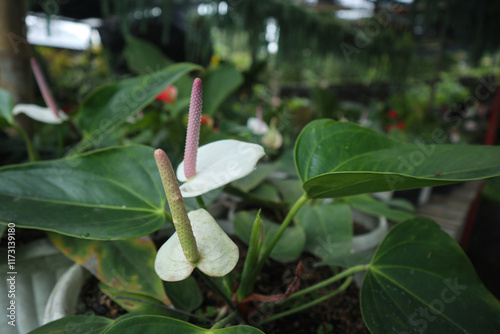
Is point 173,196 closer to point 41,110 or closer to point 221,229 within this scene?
point 221,229

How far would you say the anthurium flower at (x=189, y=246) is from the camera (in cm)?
24

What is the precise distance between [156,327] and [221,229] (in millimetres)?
89

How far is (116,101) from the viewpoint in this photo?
21.0 inches

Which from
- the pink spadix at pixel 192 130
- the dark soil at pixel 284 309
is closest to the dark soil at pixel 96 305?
the dark soil at pixel 284 309

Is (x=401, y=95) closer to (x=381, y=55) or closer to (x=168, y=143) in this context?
(x=381, y=55)

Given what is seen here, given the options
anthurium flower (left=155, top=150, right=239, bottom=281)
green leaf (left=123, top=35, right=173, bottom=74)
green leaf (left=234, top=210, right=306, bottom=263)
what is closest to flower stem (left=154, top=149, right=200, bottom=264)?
anthurium flower (left=155, top=150, right=239, bottom=281)

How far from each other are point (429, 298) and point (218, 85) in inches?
23.4

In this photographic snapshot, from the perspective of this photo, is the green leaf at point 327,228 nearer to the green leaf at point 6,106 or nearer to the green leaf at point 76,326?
the green leaf at point 76,326

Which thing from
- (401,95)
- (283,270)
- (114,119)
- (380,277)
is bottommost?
(401,95)

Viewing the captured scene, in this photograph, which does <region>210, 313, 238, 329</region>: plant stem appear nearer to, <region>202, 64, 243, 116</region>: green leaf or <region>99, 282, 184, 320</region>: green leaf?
<region>99, 282, 184, 320</region>: green leaf

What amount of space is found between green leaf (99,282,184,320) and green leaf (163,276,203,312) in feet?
0.10

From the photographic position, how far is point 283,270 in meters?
0.51

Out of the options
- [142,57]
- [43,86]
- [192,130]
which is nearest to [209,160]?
[192,130]

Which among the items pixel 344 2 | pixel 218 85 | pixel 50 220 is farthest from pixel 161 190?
pixel 344 2
